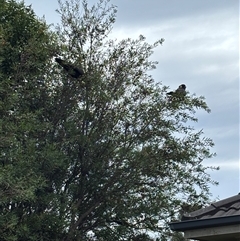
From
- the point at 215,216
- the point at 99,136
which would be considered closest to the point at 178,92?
the point at 99,136

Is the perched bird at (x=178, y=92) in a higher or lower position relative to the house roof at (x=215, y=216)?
higher

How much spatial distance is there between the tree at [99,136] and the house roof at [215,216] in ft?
15.4

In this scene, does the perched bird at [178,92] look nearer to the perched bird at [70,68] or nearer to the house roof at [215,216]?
the perched bird at [70,68]

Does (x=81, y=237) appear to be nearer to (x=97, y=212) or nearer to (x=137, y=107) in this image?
(x=97, y=212)

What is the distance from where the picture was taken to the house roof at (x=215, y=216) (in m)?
4.38

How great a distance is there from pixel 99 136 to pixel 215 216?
5650 mm

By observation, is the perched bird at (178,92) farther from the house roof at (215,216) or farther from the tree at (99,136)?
the house roof at (215,216)

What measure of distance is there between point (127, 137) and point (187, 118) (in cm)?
143

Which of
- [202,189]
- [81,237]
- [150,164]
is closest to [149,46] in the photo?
[150,164]

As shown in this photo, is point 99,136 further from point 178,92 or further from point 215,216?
point 215,216

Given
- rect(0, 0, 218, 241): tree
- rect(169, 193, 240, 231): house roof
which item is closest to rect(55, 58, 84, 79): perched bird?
rect(0, 0, 218, 241): tree

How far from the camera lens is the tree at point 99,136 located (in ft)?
31.0

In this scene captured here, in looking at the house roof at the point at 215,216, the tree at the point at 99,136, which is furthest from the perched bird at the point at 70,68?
the house roof at the point at 215,216

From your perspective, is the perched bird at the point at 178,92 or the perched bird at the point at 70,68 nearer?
the perched bird at the point at 70,68
